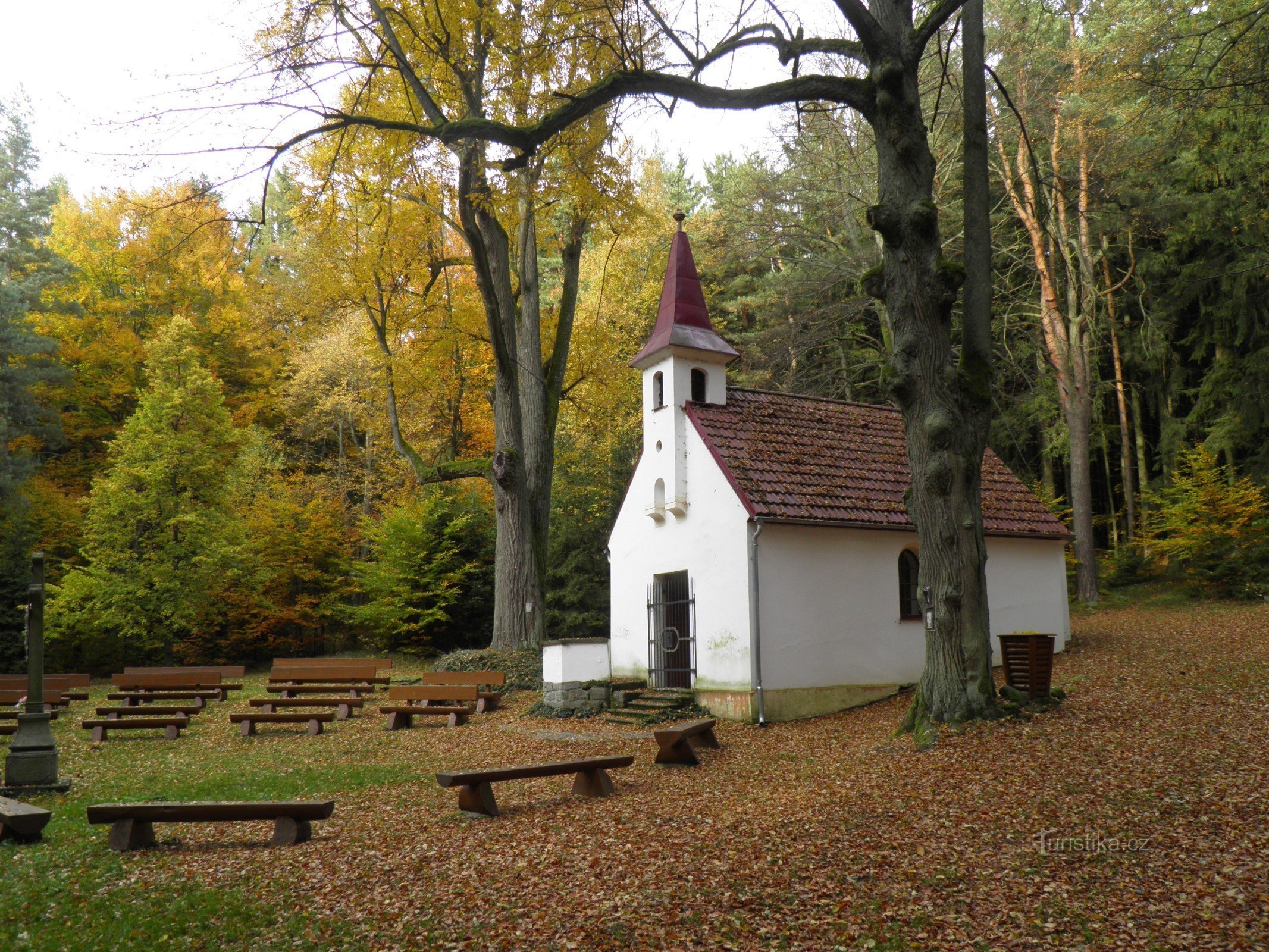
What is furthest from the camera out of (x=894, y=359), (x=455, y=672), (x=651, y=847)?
(x=455, y=672)

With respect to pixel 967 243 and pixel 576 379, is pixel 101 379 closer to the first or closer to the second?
pixel 576 379

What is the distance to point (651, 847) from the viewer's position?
609cm

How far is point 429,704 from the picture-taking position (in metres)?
15.0

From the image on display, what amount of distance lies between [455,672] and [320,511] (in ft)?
43.4

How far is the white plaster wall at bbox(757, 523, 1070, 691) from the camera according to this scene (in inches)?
519

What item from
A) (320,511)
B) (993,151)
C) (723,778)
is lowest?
(723,778)

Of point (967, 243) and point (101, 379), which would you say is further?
point (101, 379)

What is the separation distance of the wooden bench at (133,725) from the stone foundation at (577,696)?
556cm

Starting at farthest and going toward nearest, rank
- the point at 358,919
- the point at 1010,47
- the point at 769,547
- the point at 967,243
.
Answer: the point at 1010,47
the point at 769,547
the point at 967,243
the point at 358,919

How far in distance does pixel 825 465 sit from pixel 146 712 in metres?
11.8

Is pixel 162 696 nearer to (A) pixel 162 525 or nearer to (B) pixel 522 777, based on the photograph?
(A) pixel 162 525

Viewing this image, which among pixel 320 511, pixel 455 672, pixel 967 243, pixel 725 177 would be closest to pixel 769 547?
pixel 967 243

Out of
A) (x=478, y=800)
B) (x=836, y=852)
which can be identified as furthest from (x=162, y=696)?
(x=836, y=852)

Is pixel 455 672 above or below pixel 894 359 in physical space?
below
